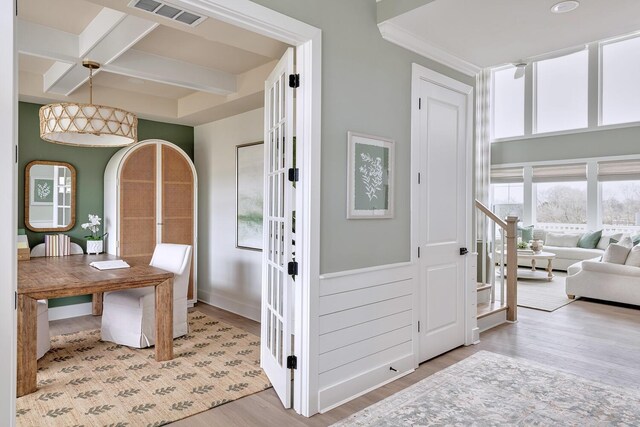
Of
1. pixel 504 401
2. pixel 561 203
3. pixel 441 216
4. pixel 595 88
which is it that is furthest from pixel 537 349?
pixel 595 88

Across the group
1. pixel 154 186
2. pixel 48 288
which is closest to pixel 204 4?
pixel 48 288

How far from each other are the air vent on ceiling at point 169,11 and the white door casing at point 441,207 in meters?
1.64

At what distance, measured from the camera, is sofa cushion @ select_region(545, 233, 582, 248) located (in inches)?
333

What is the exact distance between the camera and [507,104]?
9.81 m

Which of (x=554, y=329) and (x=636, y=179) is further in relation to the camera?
(x=636, y=179)

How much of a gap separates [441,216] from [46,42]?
3.45 m

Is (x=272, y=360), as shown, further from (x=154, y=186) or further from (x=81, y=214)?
(x=81, y=214)

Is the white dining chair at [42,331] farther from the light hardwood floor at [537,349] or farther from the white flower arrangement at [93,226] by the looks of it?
the white flower arrangement at [93,226]

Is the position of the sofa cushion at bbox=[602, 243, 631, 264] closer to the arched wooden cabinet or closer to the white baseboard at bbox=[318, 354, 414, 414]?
the white baseboard at bbox=[318, 354, 414, 414]

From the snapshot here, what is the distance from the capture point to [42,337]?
3.40 metres

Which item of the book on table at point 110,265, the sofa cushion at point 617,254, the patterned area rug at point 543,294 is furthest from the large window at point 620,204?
the book on table at point 110,265

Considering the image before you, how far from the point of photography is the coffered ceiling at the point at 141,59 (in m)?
2.92

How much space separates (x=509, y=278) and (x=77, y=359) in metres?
4.31

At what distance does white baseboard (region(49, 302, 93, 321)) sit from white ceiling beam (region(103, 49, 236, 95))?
279cm
